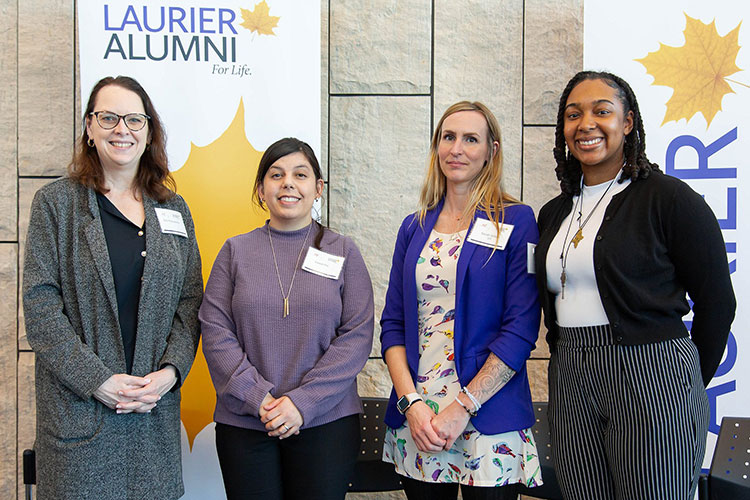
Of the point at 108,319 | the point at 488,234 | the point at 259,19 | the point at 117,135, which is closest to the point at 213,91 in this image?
the point at 259,19

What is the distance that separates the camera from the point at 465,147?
184 centimetres

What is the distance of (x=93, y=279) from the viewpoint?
5.61 ft

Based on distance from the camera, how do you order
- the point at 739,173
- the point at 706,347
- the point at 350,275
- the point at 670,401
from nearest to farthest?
the point at 670,401 → the point at 706,347 → the point at 350,275 → the point at 739,173

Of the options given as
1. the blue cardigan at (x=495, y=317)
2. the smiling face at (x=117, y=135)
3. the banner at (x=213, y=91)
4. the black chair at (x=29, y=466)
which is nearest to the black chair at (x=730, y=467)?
the blue cardigan at (x=495, y=317)

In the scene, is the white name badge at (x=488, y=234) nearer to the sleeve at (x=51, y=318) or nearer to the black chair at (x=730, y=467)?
the black chair at (x=730, y=467)

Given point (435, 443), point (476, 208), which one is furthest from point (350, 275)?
point (435, 443)

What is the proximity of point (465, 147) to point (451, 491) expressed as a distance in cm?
106

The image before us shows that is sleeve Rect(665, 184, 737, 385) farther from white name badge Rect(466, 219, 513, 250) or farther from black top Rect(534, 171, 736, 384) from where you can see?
white name badge Rect(466, 219, 513, 250)

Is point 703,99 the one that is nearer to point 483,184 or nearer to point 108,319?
point 483,184

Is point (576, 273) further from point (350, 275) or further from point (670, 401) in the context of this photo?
point (350, 275)

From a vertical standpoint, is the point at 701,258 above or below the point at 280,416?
above

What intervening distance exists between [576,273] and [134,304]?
4.26 ft

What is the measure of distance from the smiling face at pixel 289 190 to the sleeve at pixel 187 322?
0.29 m

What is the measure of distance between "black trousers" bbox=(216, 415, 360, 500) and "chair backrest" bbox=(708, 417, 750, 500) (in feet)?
3.72
